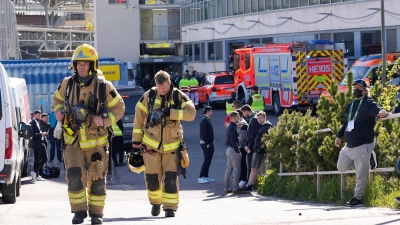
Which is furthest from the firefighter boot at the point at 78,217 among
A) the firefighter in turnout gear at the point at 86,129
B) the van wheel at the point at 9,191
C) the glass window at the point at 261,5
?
the glass window at the point at 261,5

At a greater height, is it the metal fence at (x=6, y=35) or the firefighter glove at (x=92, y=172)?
the metal fence at (x=6, y=35)

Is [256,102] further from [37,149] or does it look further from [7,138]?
[7,138]

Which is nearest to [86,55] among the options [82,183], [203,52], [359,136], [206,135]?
[82,183]

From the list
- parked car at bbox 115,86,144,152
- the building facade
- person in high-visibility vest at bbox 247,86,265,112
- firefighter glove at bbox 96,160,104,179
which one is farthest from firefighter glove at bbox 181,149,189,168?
the building facade

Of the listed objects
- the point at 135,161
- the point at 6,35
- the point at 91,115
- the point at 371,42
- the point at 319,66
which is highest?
the point at 6,35

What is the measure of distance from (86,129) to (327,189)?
17.3 feet

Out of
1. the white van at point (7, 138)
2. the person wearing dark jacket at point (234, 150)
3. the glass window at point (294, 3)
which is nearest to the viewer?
the white van at point (7, 138)

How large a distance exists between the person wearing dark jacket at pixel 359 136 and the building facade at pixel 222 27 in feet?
79.3

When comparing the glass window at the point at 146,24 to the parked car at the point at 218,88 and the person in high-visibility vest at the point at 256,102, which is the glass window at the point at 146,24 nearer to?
the parked car at the point at 218,88

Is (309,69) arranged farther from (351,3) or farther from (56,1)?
(56,1)

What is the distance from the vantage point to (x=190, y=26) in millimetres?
59688

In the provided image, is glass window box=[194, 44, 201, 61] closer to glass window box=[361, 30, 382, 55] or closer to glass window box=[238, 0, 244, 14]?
glass window box=[238, 0, 244, 14]

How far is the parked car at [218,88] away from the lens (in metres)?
38.0

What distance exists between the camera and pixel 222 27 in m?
52.0
